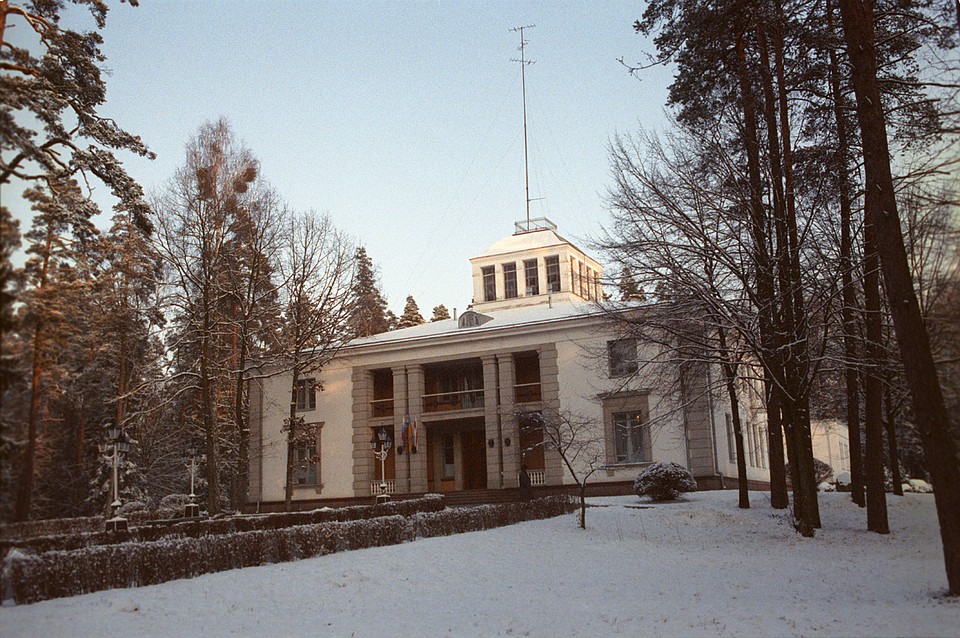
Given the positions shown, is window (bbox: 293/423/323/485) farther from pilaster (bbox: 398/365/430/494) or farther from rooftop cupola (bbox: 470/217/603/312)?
rooftop cupola (bbox: 470/217/603/312)

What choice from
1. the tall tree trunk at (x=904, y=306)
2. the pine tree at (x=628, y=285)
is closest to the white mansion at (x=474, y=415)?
the pine tree at (x=628, y=285)

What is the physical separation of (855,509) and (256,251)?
20.9 meters

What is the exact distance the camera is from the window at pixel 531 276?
4228 cm

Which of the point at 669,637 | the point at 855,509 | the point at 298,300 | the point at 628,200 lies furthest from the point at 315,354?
the point at 669,637

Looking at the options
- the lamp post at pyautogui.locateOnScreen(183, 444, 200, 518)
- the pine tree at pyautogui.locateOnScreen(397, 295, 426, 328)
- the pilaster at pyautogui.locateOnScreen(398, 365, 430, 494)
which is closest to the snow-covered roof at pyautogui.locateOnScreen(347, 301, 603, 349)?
the pilaster at pyautogui.locateOnScreen(398, 365, 430, 494)

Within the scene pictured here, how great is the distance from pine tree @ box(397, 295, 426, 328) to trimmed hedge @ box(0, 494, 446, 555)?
45.4 meters

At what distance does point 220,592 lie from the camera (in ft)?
37.5

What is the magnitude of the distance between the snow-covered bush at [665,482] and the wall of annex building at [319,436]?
14.0m

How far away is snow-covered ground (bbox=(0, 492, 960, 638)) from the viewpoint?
9133mm

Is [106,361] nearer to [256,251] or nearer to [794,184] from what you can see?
[256,251]

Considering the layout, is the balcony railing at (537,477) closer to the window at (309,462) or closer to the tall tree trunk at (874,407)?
the window at (309,462)

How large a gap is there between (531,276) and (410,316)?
29.2 meters

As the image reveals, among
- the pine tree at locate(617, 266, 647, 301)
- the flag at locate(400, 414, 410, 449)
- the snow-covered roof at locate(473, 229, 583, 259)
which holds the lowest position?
the flag at locate(400, 414, 410, 449)

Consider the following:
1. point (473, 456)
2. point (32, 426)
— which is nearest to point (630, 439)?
point (473, 456)
